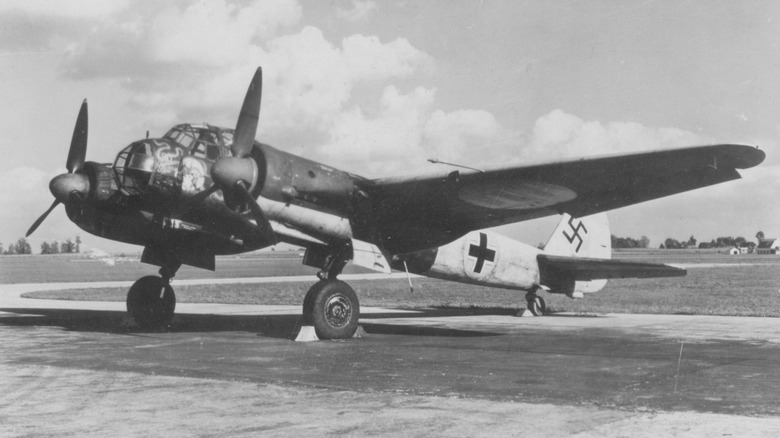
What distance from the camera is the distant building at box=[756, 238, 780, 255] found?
15000cm

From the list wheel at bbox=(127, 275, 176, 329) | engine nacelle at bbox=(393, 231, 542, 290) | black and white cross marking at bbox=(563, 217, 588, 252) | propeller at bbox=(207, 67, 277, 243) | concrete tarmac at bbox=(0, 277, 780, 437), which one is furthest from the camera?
black and white cross marking at bbox=(563, 217, 588, 252)

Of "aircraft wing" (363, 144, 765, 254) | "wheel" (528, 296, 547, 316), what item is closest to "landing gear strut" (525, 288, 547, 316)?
"wheel" (528, 296, 547, 316)

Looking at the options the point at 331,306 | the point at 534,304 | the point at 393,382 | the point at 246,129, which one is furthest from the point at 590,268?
the point at 393,382

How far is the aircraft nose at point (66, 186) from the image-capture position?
504 inches

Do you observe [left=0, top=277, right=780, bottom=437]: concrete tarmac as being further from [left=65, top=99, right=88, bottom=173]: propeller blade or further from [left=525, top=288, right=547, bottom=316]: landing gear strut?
[left=525, top=288, right=547, bottom=316]: landing gear strut

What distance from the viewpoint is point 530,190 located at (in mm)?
12555

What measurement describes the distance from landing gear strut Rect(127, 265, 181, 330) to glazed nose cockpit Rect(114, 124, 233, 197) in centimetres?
317

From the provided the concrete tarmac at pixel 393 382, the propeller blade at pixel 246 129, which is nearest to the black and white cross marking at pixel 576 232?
the concrete tarmac at pixel 393 382

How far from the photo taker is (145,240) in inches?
567

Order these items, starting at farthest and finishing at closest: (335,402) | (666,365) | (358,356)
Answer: (358,356)
(666,365)
(335,402)

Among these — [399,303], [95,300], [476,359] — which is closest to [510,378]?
[476,359]

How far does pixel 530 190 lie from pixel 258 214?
14.6ft

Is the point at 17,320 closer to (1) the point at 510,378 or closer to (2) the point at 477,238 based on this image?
(2) the point at 477,238

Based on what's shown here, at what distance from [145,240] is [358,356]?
6.01 metres
